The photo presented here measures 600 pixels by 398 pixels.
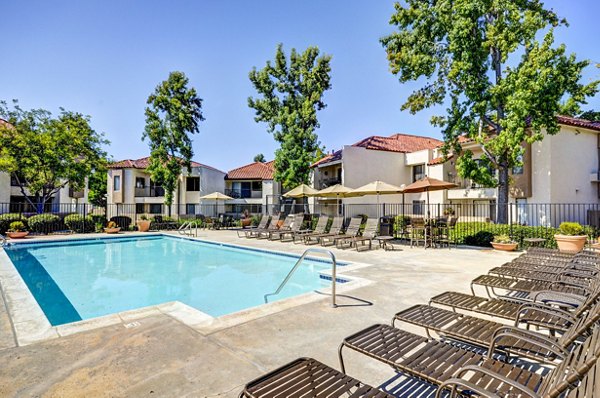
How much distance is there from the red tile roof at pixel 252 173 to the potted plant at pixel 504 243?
25.1m

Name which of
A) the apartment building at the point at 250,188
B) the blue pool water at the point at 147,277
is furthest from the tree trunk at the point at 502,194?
the apartment building at the point at 250,188

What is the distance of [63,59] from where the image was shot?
1273cm

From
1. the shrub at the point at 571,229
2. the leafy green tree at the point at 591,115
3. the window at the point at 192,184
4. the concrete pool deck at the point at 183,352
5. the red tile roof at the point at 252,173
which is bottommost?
the concrete pool deck at the point at 183,352

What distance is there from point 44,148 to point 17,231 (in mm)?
7455

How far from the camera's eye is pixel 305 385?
1.95 meters

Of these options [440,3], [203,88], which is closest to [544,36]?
[440,3]

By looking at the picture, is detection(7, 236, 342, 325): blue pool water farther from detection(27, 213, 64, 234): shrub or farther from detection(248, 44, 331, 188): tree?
detection(248, 44, 331, 188): tree

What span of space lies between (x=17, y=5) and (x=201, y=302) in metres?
11.8

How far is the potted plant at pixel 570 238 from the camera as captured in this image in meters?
9.96

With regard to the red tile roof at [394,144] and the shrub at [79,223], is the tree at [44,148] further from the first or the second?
the red tile roof at [394,144]

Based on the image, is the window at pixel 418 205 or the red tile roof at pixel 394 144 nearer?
the window at pixel 418 205

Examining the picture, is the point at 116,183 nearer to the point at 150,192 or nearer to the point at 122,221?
the point at 150,192

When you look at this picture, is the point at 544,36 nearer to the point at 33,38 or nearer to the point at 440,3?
the point at 440,3

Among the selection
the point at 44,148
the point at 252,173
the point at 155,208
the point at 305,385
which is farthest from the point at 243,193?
the point at 305,385
